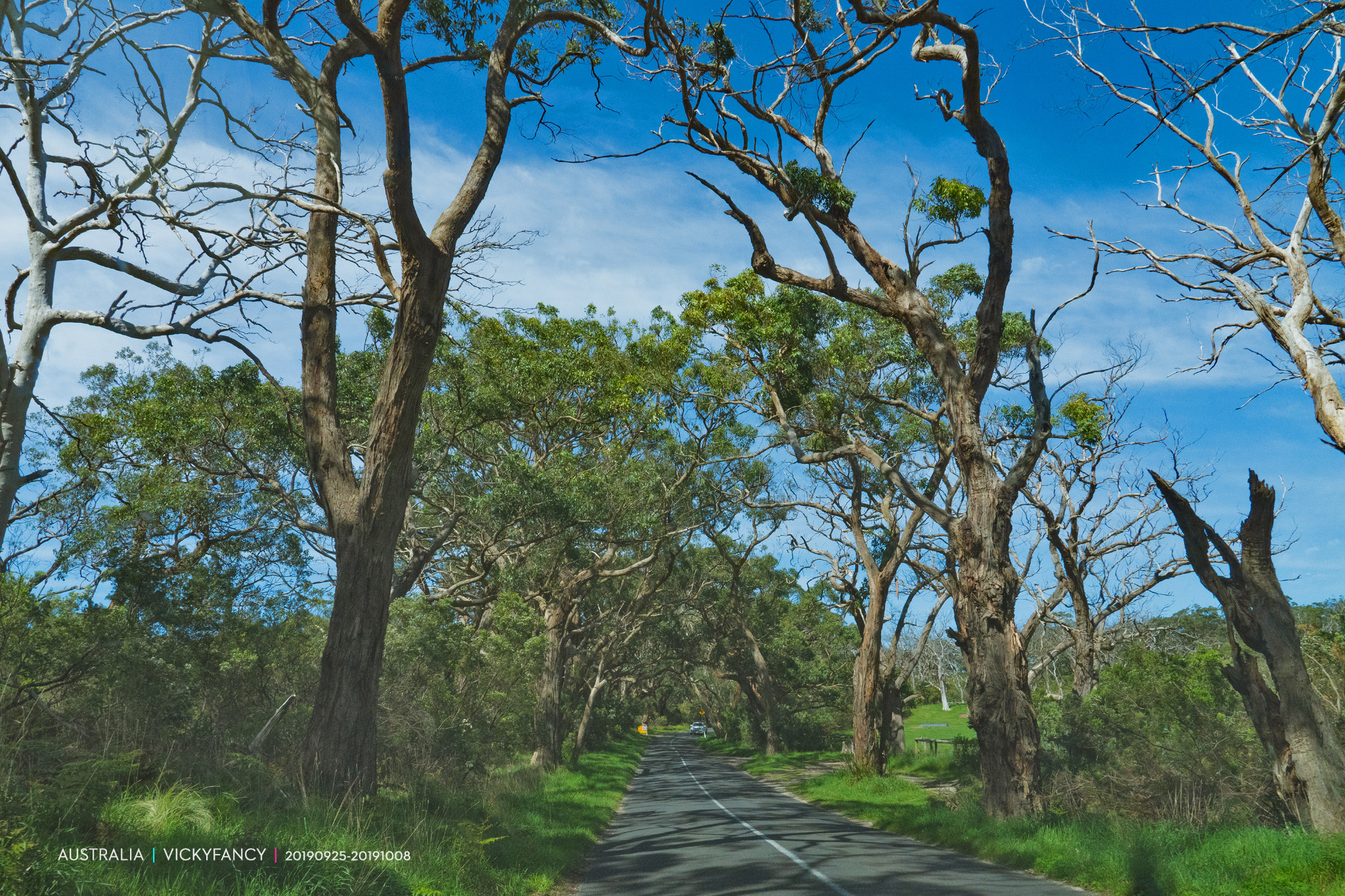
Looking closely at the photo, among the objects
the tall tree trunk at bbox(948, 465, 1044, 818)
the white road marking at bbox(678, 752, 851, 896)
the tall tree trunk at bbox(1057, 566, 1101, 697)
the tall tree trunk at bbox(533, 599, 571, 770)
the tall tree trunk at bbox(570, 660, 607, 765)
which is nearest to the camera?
the white road marking at bbox(678, 752, 851, 896)

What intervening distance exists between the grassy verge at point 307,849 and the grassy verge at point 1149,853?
19.4ft

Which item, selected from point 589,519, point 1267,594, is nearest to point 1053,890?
point 1267,594

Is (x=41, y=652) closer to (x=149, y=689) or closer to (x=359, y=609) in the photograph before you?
(x=149, y=689)

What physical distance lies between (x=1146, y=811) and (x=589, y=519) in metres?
13.7

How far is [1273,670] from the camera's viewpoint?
10383 mm

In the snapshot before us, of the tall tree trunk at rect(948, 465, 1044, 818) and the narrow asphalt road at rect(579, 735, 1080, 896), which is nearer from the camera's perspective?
the narrow asphalt road at rect(579, 735, 1080, 896)

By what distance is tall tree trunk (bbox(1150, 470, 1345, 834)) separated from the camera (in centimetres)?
976

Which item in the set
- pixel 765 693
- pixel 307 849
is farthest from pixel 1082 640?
pixel 307 849

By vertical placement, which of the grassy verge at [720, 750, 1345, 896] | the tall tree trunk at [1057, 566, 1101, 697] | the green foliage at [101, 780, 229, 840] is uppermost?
the tall tree trunk at [1057, 566, 1101, 697]

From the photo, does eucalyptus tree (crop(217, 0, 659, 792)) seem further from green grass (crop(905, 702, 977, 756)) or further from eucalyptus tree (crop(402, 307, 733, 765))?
green grass (crop(905, 702, 977, 756))

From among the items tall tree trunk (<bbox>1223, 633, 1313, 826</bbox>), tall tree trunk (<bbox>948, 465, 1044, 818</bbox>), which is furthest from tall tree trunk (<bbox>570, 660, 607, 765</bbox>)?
tall tree trunk (<bbox>1223, 633, 1313, 826</bbox>)

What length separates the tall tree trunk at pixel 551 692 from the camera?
2577cm

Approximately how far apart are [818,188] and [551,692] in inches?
769

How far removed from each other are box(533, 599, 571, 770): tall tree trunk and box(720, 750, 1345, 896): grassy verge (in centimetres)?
1406
